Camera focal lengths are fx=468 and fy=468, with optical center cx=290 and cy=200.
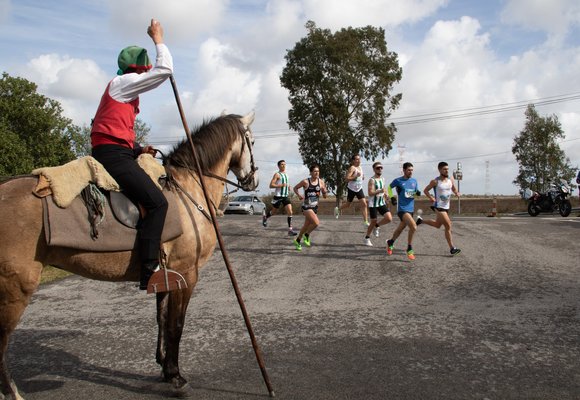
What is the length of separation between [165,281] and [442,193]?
8758 millimetres

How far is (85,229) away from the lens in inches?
154

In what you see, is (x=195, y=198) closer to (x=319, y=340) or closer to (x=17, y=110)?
(x=319, y=340)

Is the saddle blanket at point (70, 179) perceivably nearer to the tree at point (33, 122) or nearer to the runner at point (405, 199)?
the runner at point (405, 199)

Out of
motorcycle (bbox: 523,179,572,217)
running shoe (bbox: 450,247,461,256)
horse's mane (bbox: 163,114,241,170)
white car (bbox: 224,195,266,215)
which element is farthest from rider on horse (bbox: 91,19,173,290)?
white car (bbox: 224,195,266,215)


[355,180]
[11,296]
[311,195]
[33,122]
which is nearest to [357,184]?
[355,180]

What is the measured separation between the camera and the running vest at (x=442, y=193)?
1134 cm

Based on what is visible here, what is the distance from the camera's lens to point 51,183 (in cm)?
384

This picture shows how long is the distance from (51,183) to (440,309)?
5.52 metres

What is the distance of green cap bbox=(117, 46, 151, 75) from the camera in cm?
420

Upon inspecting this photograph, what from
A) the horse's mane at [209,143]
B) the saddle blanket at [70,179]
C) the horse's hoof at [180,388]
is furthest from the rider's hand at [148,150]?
the horse's hoof at [180,388]

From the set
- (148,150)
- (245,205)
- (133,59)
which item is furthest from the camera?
(245,205)

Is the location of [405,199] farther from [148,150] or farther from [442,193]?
[148,150]

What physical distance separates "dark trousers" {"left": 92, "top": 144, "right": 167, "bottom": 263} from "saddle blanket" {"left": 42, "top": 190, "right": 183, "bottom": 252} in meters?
0.09

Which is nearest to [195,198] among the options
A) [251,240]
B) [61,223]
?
[61,223]
